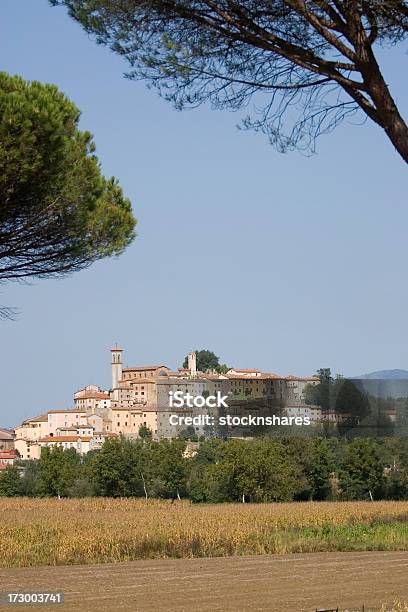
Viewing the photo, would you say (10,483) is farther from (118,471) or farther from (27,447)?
(27,447)

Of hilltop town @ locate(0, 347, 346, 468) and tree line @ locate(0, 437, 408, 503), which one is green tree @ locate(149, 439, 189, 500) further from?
hilltop town @ locate(0, 347, 346, 468)

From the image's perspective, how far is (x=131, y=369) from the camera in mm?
154250

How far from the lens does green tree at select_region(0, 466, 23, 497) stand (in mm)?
62094

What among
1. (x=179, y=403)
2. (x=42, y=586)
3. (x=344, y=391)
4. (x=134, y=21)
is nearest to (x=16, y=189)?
(x=134, y=21)

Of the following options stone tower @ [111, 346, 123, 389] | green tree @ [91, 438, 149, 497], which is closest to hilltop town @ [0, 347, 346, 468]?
stone tower @ [111, 346, 123, 389]

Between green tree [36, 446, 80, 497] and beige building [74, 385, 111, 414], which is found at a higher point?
beige building [74, 385, 111, 414]

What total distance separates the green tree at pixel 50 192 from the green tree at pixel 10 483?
45.6 meters

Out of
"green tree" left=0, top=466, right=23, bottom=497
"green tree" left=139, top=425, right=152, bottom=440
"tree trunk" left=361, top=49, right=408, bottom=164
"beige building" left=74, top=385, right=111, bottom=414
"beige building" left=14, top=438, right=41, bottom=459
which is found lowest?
"green tree" left=0, top=466, right=23, bottom=497

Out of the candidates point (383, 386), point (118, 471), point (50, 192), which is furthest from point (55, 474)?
point (50, 192)

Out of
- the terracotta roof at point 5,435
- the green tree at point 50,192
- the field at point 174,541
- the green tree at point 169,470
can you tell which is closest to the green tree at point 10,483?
the green tree at point 169,470

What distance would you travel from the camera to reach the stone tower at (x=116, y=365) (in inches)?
6097

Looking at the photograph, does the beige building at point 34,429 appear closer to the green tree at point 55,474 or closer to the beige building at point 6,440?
the beige building at point 6,440

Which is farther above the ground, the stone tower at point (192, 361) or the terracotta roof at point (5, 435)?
the stone tower at point (192, 361)

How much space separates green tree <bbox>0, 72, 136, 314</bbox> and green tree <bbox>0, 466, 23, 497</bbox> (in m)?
45.6
